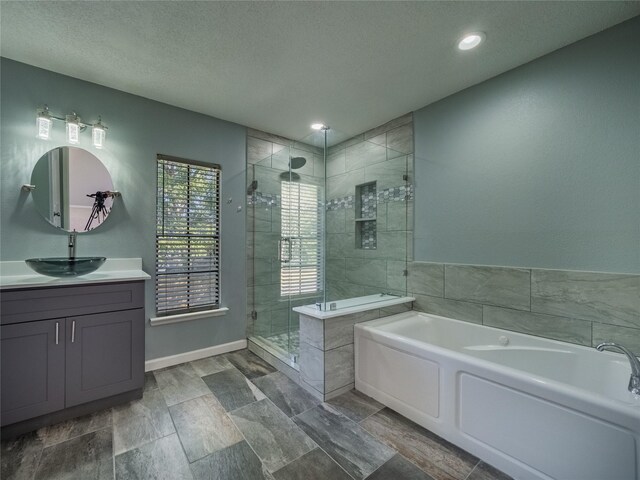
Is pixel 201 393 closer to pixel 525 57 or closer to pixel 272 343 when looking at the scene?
pixel 272 343

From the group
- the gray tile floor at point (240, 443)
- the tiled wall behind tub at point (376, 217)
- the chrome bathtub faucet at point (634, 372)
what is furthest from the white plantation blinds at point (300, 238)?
the chrome bathtub faucet at point (634, 372)

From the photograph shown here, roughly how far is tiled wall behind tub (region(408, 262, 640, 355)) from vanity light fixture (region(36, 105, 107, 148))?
3.02 metres

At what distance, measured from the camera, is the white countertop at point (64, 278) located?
1.75 metres

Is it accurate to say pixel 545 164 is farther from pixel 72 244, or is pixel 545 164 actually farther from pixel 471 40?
pixel 72 244

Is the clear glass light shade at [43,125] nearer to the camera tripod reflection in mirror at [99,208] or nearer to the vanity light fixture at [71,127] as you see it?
the vanity light fixture at [71,127]

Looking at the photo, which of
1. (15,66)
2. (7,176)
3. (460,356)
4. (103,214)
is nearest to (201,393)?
(103,214)

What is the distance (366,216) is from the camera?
10.0 ft

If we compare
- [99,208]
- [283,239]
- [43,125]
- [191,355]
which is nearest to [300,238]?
[283,239]

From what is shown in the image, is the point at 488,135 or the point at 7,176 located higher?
the point at 488,135

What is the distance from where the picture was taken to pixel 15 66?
81.3 inches

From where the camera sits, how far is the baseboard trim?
261 cm

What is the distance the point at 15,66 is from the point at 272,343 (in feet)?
10.1

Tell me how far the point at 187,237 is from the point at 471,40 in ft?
9.25

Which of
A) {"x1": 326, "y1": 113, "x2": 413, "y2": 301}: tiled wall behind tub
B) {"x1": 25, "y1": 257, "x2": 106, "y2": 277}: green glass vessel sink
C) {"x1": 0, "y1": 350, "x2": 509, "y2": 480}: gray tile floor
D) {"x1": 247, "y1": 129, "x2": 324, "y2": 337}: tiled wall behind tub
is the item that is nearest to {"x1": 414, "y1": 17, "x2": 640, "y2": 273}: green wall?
{"x1": 326, "y1": 113, "x2": 413, "y2": 301}: tiled wall behind tub
